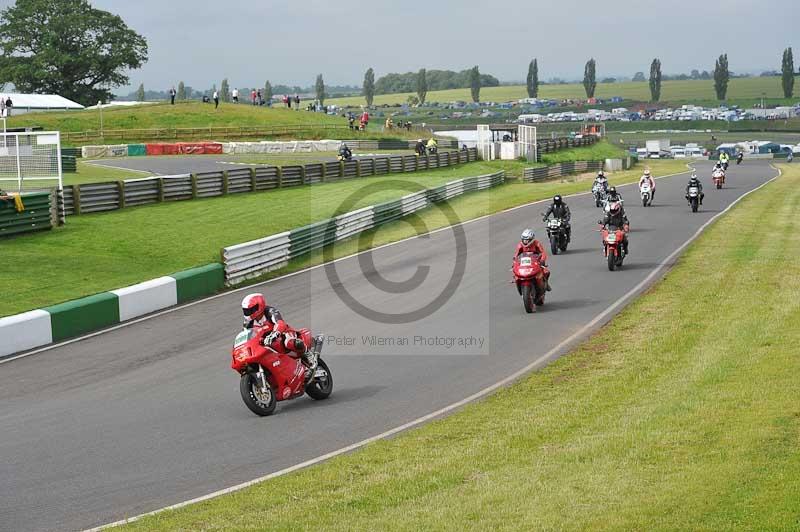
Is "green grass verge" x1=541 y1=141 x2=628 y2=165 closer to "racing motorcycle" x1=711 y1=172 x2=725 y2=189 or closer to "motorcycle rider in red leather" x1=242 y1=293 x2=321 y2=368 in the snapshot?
"racing motorcycle" x1=711 y1=172 x2=725 y2=189

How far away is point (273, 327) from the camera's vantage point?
13586 millimetres

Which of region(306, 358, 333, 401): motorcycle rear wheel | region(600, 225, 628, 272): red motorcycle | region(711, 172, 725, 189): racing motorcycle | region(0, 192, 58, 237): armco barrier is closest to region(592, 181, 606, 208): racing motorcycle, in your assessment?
region(711, 172, 725, 189): racing motorcycle

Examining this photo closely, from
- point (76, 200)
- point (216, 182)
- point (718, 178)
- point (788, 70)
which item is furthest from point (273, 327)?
point (788, 70)

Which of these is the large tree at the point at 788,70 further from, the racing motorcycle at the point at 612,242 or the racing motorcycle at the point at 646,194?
the racing motorcycle at the point at 612,242

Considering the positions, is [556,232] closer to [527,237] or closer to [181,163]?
[527,237]

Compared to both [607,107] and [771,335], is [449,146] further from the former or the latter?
[607,107]

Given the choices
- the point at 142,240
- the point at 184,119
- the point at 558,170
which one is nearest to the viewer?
the point at 142,240

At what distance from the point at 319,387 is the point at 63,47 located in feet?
348

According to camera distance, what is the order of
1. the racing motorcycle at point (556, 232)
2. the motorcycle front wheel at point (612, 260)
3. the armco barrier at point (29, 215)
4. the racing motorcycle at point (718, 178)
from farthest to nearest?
the racing motorcycle at point (718, 178) < the racing motorcycle at point (556, 232) < the armco barrier at point (29, 215) < the motorcycle front wheel at point (612, 260)

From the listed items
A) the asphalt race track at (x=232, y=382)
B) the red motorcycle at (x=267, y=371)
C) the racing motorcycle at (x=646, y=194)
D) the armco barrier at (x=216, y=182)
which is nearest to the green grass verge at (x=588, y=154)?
the armco barrier at (x=216, y=182)

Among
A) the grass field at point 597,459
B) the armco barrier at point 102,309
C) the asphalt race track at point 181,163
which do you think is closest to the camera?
the grass field at point 597,459

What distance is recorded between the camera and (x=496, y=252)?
30.2 meters

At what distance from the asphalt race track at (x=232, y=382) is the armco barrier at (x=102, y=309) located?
0.56 m

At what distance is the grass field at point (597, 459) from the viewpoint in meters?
8.66
